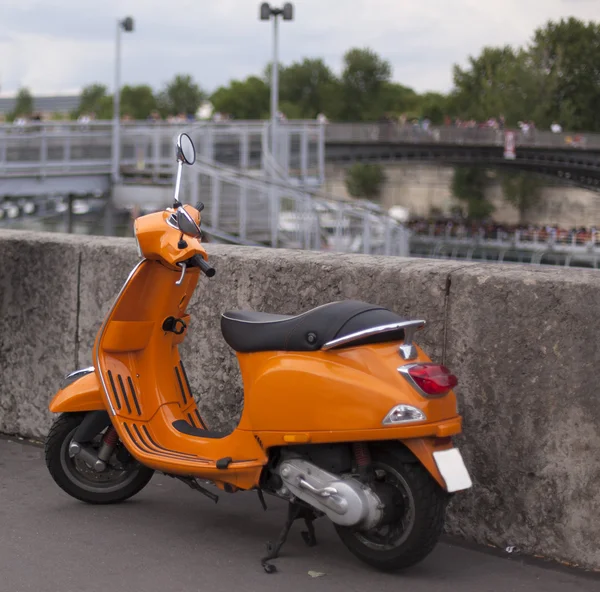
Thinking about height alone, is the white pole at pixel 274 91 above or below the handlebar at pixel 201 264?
above

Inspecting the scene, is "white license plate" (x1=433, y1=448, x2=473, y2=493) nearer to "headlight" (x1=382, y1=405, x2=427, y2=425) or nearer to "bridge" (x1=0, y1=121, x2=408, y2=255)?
"headlight" (x1=382, y1=405, x2=427, y2=425)

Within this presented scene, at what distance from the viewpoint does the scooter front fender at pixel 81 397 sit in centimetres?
471

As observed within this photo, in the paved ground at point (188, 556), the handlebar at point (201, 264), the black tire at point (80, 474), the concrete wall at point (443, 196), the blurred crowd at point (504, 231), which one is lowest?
the blurred crowd at point (504, 231)

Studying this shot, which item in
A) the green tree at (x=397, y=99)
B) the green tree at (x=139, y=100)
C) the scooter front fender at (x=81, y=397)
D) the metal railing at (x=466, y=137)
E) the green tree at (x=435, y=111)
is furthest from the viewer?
the green tree at (x=139, y=100)

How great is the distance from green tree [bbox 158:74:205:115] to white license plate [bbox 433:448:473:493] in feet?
387

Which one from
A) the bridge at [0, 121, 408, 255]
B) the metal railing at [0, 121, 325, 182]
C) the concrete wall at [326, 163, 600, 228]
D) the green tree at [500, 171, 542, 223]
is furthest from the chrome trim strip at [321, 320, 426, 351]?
the green tree at [500, 171, 542, 223]

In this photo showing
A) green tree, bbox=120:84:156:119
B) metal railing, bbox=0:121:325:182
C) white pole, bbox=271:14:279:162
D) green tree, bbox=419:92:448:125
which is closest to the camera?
metal railing, bbox=0:121:325:182

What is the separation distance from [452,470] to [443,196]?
98.3m

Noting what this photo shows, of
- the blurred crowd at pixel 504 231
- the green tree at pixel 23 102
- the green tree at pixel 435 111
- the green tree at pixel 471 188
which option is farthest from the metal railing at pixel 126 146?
the green tree at pixel 23 102

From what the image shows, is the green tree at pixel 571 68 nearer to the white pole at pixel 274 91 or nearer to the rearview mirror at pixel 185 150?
the white pole at pixel 274 91

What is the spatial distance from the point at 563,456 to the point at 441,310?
2.32ft

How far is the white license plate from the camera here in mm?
3793

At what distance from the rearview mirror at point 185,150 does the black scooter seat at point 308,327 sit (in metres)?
0.66

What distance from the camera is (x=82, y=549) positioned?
4332 mm
